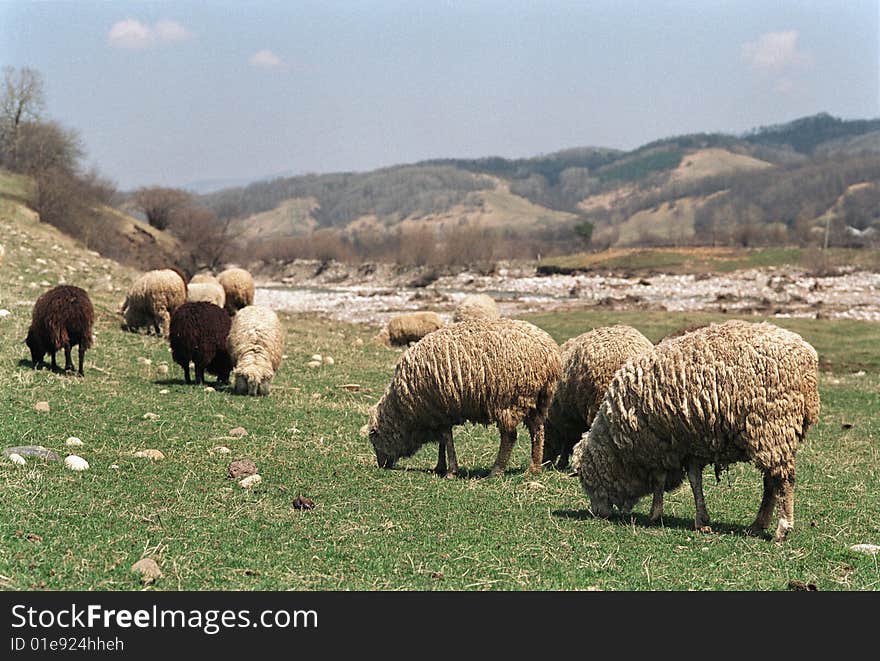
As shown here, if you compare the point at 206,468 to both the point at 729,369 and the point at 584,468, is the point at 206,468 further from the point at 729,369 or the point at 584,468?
the point at 729,369

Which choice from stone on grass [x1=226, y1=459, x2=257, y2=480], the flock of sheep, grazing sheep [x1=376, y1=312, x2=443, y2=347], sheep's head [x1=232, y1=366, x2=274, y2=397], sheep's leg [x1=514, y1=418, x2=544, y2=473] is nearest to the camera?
the flock of sheep

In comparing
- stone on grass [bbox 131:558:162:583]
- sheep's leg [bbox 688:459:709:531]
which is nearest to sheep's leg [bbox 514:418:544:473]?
sheep's leg [bbox 688:459:709:531]

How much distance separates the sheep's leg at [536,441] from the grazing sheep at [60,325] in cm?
887

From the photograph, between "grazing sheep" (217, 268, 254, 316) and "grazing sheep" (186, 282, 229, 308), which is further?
"grazing sheep" (217, 268, 254, 316)

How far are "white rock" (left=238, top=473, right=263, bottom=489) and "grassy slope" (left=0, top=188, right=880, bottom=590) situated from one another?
0.10 meters

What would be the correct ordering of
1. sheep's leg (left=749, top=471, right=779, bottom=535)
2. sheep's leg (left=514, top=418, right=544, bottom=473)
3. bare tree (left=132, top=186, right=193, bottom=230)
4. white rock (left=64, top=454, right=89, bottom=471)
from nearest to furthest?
sheep's leg (left=749, top=471, right=779, bottom=535), white rock (left=64, top=454, right=89, bottom=471), sheep's leg (left=514, top=418, right=544, bottom=473), bare tree (left=132, top=186, right=193, bottom=230)

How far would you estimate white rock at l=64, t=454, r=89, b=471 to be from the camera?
9.27 m

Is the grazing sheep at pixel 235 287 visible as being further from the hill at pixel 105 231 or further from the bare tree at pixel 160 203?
the bare tree at pixel 160 203

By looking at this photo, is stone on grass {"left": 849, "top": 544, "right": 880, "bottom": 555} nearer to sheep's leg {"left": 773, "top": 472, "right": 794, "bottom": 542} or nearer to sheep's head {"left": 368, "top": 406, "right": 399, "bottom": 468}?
sheep's leg {"left": 773, "top": 472, "right": 794, "bottom": 542}

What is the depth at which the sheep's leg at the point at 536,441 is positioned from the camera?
10.9 m

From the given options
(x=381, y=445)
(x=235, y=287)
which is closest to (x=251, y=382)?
(x=381, y=445)

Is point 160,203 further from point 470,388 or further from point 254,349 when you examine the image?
point 470,388

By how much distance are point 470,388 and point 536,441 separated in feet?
4.19
